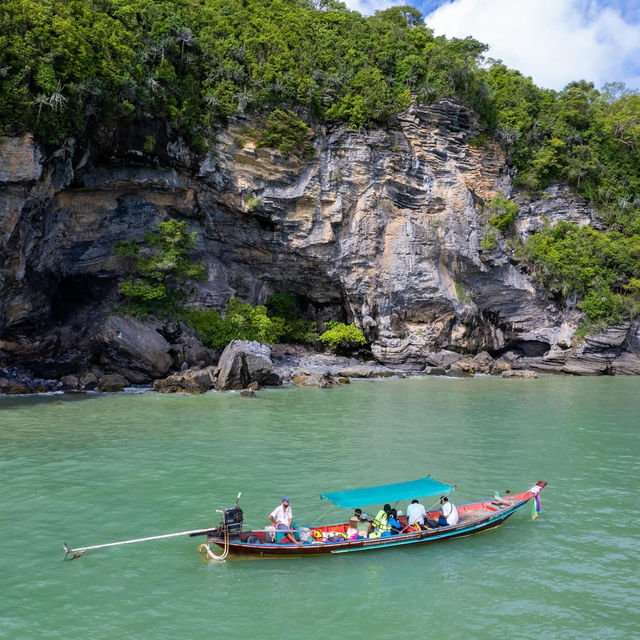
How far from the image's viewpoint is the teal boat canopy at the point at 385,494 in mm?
9891

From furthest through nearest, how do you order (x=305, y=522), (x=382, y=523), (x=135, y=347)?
1. (x=135, y=347)
2. (x=305, y=522)
3. (x=382, y=523)

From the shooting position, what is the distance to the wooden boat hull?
8.79 metres

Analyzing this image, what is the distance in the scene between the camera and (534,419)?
2061 cm

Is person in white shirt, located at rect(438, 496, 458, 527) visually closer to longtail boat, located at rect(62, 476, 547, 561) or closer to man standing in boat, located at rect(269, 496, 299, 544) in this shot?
longtail boat, located at rect(62, 476, 547, 561)

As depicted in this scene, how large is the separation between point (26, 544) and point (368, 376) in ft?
89.6

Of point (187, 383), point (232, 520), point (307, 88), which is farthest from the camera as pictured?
point (307, 88)

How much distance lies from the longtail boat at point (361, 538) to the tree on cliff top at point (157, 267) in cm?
2360

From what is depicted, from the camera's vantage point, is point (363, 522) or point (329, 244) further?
point (329, 244)

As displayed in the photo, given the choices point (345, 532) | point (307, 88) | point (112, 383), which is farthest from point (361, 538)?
point (307, 88)

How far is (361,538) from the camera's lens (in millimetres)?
9227

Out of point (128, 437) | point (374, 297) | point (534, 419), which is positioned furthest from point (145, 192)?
point (534, 419)

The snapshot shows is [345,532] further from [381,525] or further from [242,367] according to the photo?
[242,367]

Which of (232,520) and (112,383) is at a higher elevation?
(232,520)

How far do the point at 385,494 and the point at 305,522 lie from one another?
1.66 m
